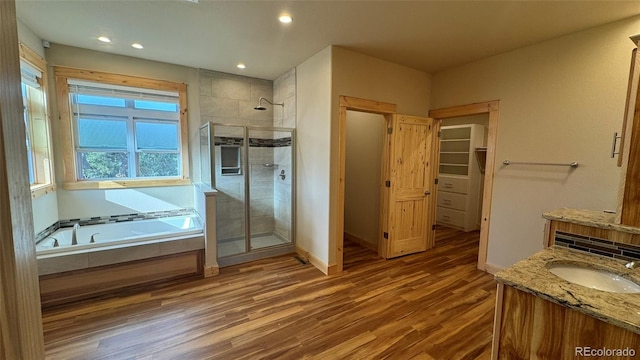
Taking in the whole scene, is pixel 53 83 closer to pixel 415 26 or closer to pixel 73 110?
pixel 73 110

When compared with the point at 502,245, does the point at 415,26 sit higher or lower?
higher

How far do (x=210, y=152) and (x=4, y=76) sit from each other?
313 centimetres

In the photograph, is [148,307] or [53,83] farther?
[53,83]

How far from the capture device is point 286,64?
142 inches

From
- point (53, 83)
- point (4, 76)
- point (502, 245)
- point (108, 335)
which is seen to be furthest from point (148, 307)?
point (502, 245)

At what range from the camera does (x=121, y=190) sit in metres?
3.54

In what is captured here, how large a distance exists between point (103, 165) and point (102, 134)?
1.35 feet

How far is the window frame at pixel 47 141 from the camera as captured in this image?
8.84 feet

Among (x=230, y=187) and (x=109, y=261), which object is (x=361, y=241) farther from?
(x=109, y=261)

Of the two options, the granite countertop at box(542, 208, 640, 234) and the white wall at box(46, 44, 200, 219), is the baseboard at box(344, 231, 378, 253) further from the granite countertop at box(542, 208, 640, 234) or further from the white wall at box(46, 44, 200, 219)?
the white wall at box(46, 44, 200, 219)

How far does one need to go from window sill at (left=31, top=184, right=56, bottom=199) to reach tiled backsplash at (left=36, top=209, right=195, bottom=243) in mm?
406

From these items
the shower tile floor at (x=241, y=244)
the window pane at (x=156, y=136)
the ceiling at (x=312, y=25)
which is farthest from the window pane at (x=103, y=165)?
the shower tile floor at (x=241, y=244)

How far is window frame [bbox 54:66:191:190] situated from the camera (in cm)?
317

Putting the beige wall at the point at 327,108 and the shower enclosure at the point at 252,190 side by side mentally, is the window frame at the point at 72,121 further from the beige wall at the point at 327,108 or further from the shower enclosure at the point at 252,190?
the beige wall at the point at 327,108
